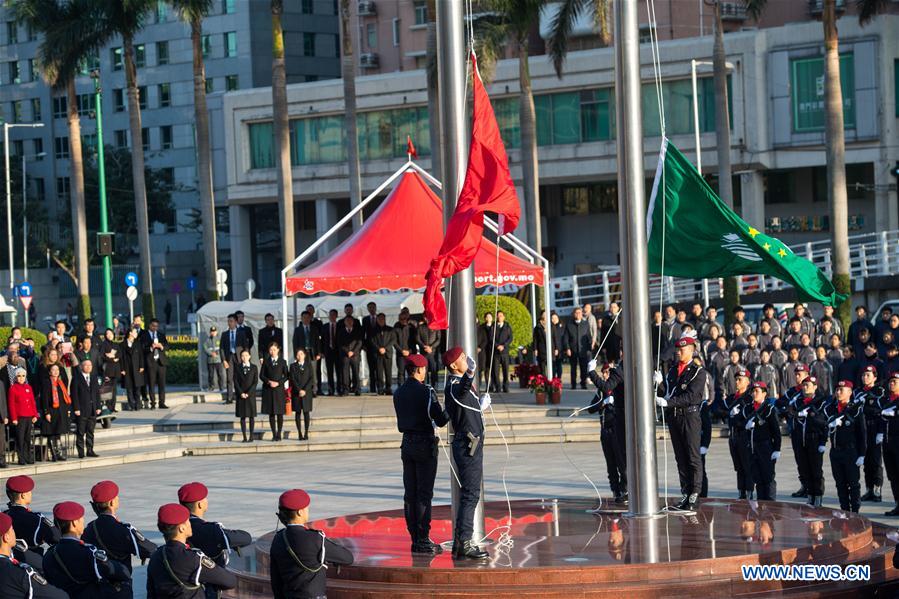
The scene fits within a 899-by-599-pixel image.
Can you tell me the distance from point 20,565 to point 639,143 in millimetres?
7546

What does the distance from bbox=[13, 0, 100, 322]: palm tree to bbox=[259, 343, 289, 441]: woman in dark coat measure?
21582 mm

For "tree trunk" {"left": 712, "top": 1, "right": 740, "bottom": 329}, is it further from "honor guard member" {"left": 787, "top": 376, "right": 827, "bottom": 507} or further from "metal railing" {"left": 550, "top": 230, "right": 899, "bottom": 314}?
"honor guard member" {"left": 787, "top": 376, "right": 827, "bottom": 507}

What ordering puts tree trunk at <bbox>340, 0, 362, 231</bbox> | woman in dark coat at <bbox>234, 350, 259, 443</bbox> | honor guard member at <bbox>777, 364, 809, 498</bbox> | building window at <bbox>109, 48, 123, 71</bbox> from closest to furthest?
honor guard member at <bbox>777, 364, 809, 498</bbox> < woman in dark coat at <bbox>234, 350, 259, 443</bbox> < tree trunk at <bbox>340, 0, 362, 231</bbox> < building window at <bbox>109, 48, 123, 71</bbox>

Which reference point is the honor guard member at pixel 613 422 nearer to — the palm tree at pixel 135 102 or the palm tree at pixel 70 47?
the palm tree at pixel 135 102

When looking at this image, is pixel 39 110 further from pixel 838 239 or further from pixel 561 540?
pixel 561 540

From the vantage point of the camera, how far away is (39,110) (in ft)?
288

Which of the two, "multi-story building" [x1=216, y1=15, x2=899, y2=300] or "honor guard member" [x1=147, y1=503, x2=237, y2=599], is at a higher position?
"multi-story building" [x1=216, y1=15, x2=899, y2=300]

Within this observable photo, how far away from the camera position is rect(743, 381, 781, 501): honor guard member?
16.7 metres

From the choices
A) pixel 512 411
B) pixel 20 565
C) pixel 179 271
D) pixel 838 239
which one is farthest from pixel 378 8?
pixel 20 565

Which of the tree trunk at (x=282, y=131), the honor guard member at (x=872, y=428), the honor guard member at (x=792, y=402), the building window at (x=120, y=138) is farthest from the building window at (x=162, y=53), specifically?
the honor guard member at (x=872, y=428)

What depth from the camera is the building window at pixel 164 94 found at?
83938 millimetres

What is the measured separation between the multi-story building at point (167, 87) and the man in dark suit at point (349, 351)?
165 feet

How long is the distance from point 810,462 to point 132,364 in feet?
52.7

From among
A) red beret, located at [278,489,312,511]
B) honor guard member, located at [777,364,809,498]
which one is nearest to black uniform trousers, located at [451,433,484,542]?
red beret, located at [278,489,312,511]
